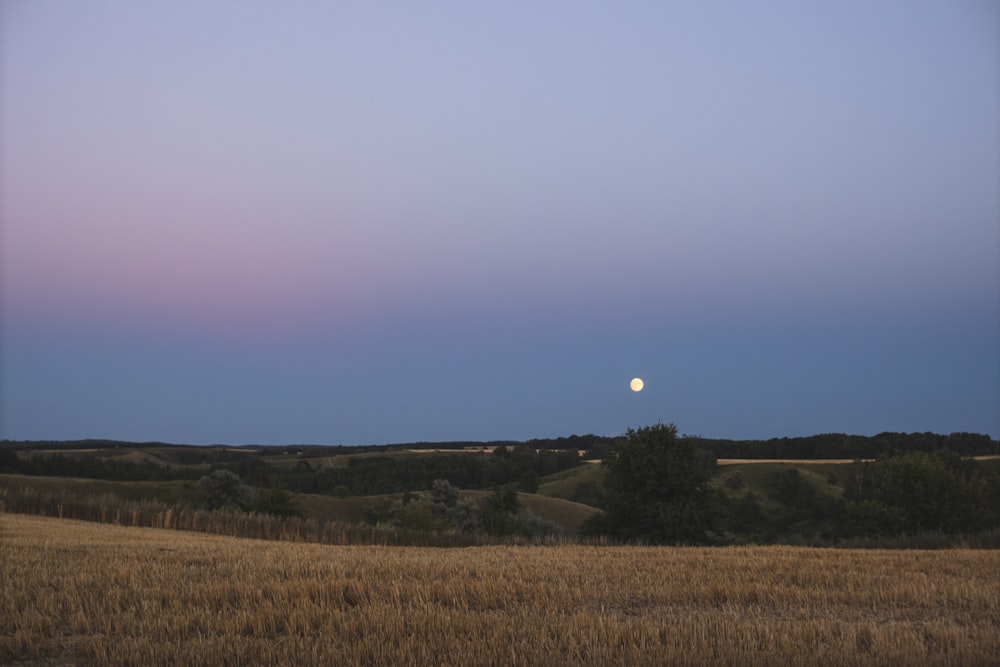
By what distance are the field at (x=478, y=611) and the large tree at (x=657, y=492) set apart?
76.0 feet

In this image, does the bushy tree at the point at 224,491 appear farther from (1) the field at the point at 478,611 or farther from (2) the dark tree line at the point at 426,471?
(1) the field at the point at 478,611

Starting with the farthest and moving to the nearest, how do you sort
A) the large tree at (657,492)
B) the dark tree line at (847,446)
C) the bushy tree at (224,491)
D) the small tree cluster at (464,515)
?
the dark tree line at (847,446)
the bushy tree at (224,491)
the small tree cluster at (464,515)
the large tree at (657,492)

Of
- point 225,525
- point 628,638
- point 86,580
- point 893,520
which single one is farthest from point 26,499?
point 893,520

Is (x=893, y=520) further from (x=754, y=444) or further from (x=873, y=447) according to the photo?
(x=754, y=444)

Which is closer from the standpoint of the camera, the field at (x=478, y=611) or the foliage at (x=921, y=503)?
the field at (x=478, y=611)

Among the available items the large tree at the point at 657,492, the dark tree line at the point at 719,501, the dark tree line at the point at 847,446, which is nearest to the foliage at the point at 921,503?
the dark tree line at the point at 719,501

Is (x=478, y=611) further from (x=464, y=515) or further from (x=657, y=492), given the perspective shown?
(x=464, y=515)

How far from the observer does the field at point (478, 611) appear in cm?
696

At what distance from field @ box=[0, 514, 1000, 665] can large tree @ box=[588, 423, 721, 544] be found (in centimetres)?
2317

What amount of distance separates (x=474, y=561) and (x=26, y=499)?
2384 cm

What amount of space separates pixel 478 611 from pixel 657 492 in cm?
3188

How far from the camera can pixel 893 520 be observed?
56.2 metres

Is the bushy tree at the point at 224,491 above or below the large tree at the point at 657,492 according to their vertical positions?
below

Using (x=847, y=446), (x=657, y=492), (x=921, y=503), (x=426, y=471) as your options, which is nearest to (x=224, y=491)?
(x=657, y=492)
